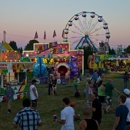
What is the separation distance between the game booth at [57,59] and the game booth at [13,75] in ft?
42.8

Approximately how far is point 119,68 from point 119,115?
49.2 meters

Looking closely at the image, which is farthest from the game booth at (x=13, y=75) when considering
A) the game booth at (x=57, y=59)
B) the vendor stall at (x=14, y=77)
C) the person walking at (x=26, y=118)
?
the game booth at (x=57, y=59)

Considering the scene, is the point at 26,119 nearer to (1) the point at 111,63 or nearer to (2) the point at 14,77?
(2) the point at 14,77

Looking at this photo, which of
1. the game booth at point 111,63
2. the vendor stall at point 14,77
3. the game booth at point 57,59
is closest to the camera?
the vendor stall at point 14,77

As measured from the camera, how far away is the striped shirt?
529 centimetres

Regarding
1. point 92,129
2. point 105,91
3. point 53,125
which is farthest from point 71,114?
point 105,91

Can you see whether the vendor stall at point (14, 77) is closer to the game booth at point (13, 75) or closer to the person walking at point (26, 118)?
the game booth at point (13, 75)

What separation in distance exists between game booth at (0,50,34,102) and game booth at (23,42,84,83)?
13034mm

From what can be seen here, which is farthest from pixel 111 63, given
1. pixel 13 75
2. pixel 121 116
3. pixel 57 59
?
pixel 121 116

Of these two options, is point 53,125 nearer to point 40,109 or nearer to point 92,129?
point 40,109

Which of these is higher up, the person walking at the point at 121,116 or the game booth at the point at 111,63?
the game booth at the point at 111,63

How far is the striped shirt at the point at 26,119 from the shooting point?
208 inches

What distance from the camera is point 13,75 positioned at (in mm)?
17406

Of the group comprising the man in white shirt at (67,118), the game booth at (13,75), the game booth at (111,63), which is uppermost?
the game booth at (111,63)
